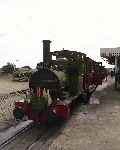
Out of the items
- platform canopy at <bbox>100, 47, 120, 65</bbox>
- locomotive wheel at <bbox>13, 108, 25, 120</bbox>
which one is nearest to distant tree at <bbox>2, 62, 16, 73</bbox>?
platform canopy at <bbox>100, 47, 120, 65</bbox>

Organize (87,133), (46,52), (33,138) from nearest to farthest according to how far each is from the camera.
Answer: (33,138), (87,133), (46,52)

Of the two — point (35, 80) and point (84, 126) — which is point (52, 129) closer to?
point (84, 126)

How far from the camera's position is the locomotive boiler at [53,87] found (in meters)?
13.0

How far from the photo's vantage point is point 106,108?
18.7 m

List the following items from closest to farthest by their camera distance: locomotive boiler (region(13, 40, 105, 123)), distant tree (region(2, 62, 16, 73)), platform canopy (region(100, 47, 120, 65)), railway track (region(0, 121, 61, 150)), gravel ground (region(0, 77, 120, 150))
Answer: railway track (region(0, 121, 61, 150)) → gravel ground (region(0, 77, 120, 150)) → locomotive boiler (region(13, 40, 105, 123)) → platform canopy (region(100, 47, 120, 65)) → distant tree (region(2, 62, 16, 73))

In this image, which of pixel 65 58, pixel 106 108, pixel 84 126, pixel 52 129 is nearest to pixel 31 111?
pixel 52 129

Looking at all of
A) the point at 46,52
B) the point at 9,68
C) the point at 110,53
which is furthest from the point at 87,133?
the point at 9,68

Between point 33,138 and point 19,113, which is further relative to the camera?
point 19,113

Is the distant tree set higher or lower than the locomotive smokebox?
lower

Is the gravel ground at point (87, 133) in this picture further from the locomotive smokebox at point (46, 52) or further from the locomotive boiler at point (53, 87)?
the locomotive smokebox at point (46, 52)

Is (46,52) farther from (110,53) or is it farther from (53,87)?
(110,53)

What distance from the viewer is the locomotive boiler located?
42.8 feet

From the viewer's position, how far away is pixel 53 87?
14055 mm

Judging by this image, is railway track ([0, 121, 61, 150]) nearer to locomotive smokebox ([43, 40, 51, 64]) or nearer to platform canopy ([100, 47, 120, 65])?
locomotive smokebox ([43, 40, 51, 64])
